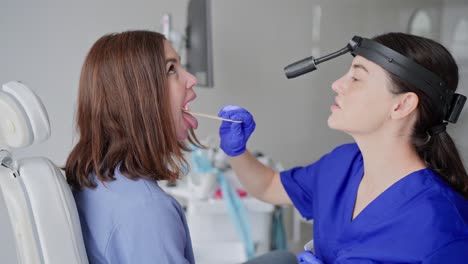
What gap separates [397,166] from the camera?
1137 millimetres

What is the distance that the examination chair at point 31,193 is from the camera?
2.40ft

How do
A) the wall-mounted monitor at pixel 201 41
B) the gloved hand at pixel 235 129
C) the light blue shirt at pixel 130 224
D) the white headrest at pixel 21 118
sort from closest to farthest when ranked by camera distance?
1. the white headrest at pixel 21 118
2. the light blue shirt at pixel 130 224
3. the gloved hand at pixel 235 129
4. the wall-mounted monitor at pixel 201 41

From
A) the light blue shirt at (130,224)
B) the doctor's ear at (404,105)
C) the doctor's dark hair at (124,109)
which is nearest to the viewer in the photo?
the light blue shirt at (130,224)

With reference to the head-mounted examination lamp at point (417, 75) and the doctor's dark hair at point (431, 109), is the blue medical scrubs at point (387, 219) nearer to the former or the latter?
the doctor's dark hair at point (431, 109)

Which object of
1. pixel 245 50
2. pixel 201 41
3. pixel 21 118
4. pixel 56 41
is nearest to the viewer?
pixel 21 118

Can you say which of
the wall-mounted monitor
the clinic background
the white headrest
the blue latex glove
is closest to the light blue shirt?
the white headrest

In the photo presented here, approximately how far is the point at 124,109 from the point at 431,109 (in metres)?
0.74

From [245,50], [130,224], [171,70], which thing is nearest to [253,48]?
[245,50]

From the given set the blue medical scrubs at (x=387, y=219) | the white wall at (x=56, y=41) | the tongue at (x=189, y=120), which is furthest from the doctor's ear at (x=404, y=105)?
the white wall at (x=56, y=41)

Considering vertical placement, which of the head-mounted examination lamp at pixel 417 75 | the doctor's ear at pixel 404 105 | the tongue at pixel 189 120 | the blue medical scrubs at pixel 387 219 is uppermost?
the head-mounted examination lamp at pixel 417 75

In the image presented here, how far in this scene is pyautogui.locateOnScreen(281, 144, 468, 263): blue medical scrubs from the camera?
966 mm

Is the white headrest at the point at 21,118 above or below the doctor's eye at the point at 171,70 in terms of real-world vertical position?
below

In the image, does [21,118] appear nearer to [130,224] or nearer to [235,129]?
[130,224]

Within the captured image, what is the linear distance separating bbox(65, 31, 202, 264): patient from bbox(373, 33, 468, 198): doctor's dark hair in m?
0.55
